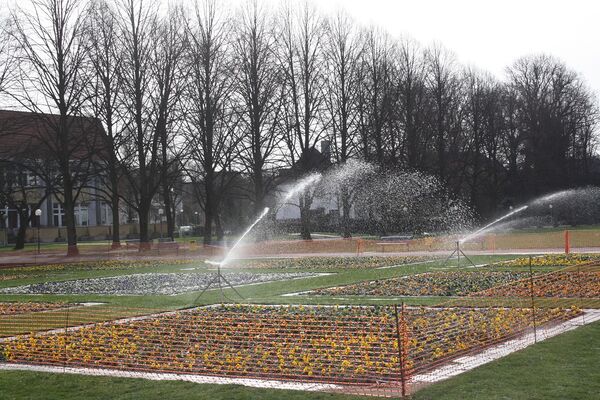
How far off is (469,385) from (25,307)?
48.2ft

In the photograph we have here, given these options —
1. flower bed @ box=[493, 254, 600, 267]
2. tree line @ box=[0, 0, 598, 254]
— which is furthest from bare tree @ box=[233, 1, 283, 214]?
flower bed @ box=[493, 254, 600, 267]

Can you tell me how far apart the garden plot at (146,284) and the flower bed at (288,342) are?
8.15 m

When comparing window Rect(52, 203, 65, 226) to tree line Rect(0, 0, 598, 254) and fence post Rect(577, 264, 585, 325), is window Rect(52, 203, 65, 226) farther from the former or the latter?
fence post Rect(577, 264, 585, 325)

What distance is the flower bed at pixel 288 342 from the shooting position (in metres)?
9.91

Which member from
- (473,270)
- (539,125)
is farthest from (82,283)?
(539,125)

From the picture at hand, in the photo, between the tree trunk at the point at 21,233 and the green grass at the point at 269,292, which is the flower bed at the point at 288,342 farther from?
the tree trunk at the point at 21,233

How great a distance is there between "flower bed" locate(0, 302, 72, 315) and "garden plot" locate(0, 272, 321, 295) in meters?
3.08

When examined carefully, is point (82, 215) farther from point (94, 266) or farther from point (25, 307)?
point (25, 307)

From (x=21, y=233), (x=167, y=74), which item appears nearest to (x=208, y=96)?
(x=167, y=74)

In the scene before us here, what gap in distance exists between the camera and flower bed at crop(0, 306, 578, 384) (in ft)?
32.5

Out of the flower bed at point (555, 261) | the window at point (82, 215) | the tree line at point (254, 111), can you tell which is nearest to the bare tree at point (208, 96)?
the tree line at point (254, 111)

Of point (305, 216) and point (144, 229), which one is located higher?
point (305, 216)

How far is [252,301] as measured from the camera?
58.3ft

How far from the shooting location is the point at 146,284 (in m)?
25.6
